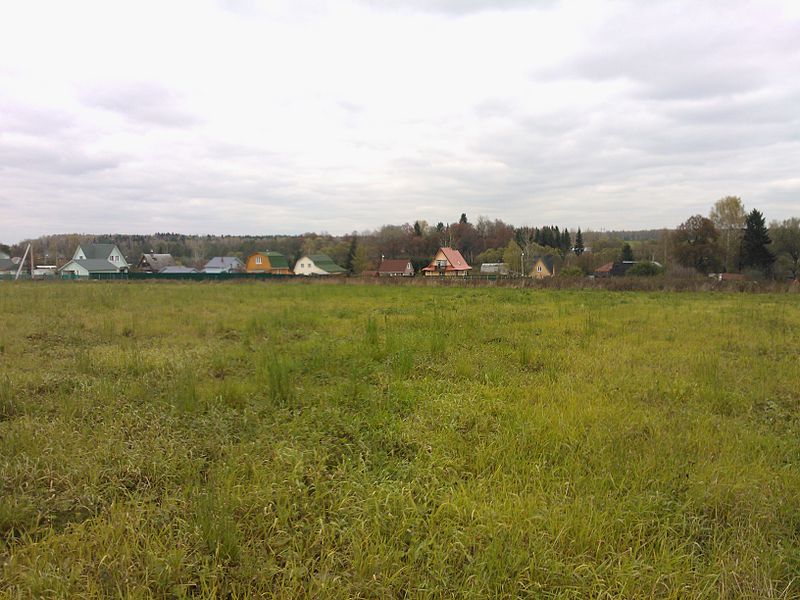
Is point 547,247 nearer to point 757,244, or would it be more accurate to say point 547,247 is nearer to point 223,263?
point 757,244

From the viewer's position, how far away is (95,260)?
207 ft

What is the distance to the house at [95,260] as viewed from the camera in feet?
197

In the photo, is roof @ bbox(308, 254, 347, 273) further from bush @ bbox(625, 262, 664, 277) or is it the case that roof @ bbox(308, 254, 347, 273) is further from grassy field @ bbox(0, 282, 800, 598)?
grassy field @ bbox(0, 282, 800, 598)

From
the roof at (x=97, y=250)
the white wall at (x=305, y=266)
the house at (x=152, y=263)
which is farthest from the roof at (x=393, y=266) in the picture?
the roof at (x=97, y=250)

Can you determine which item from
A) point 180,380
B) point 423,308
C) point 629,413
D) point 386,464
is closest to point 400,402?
point 386,464

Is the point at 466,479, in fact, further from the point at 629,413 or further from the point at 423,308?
the point at 423,308

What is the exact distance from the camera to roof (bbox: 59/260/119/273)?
6056 cm

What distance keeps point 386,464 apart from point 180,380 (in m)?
3.37

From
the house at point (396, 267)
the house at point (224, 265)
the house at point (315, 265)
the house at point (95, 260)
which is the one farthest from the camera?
the house at point (224, 265)

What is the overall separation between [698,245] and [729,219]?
9.20 meters

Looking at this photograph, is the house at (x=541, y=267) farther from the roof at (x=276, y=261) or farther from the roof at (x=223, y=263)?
the roof at (x=223, y=263)

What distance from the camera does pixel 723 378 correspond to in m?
6.11

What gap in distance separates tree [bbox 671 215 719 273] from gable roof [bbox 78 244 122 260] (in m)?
76.4

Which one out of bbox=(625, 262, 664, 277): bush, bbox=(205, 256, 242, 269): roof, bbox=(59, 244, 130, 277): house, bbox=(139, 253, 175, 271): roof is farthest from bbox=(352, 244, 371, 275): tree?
bbox=(139, 253, 175, 271): roof
